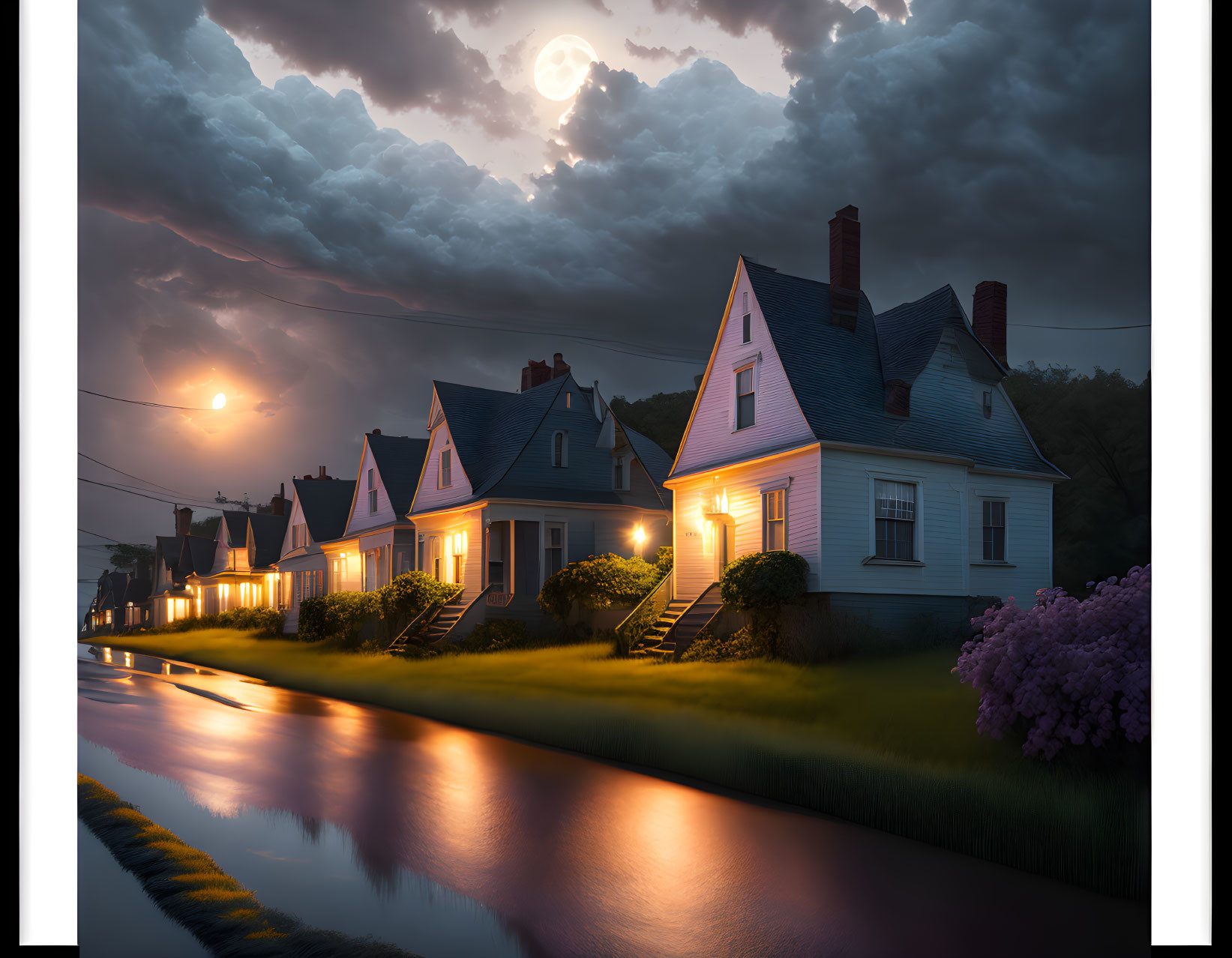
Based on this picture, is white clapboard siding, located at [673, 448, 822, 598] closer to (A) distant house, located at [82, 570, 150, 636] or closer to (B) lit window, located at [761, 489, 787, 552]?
(B) lit window, located at [761, 489, 787, 552]

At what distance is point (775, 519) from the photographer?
19000 mm

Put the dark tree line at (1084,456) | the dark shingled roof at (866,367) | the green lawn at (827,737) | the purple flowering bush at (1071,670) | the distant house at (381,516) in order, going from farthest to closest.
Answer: the distant house at (381,516) → the dark shingled roof at (866,367) → the dark tree line at (1084,456) → the purple flowering bush at (1071,670) → the green lawn at (827,737)

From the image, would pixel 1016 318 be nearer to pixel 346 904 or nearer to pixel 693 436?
pixel 693 436

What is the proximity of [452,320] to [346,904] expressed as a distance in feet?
34.6

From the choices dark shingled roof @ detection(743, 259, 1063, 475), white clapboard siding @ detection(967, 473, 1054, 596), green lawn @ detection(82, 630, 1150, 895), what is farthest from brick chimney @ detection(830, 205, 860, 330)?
green lawn @ detection(82, 630, 1150, 895)

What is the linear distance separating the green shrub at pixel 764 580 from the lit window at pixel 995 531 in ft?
18.3

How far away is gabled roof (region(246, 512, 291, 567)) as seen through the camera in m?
47.8

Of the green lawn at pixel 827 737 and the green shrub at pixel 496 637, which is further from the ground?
the green lawn at pixel 827 737

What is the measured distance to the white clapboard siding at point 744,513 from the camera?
17844 mm

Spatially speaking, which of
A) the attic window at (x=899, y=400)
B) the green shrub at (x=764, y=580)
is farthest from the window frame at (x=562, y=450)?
the attic window at (x=899, y=400)

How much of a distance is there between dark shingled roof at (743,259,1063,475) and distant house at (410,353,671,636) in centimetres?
976

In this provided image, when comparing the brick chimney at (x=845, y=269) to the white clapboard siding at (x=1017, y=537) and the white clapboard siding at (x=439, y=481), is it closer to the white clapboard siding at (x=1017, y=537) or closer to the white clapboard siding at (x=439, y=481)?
the white clapboard siding at (x=1017, y=537)
